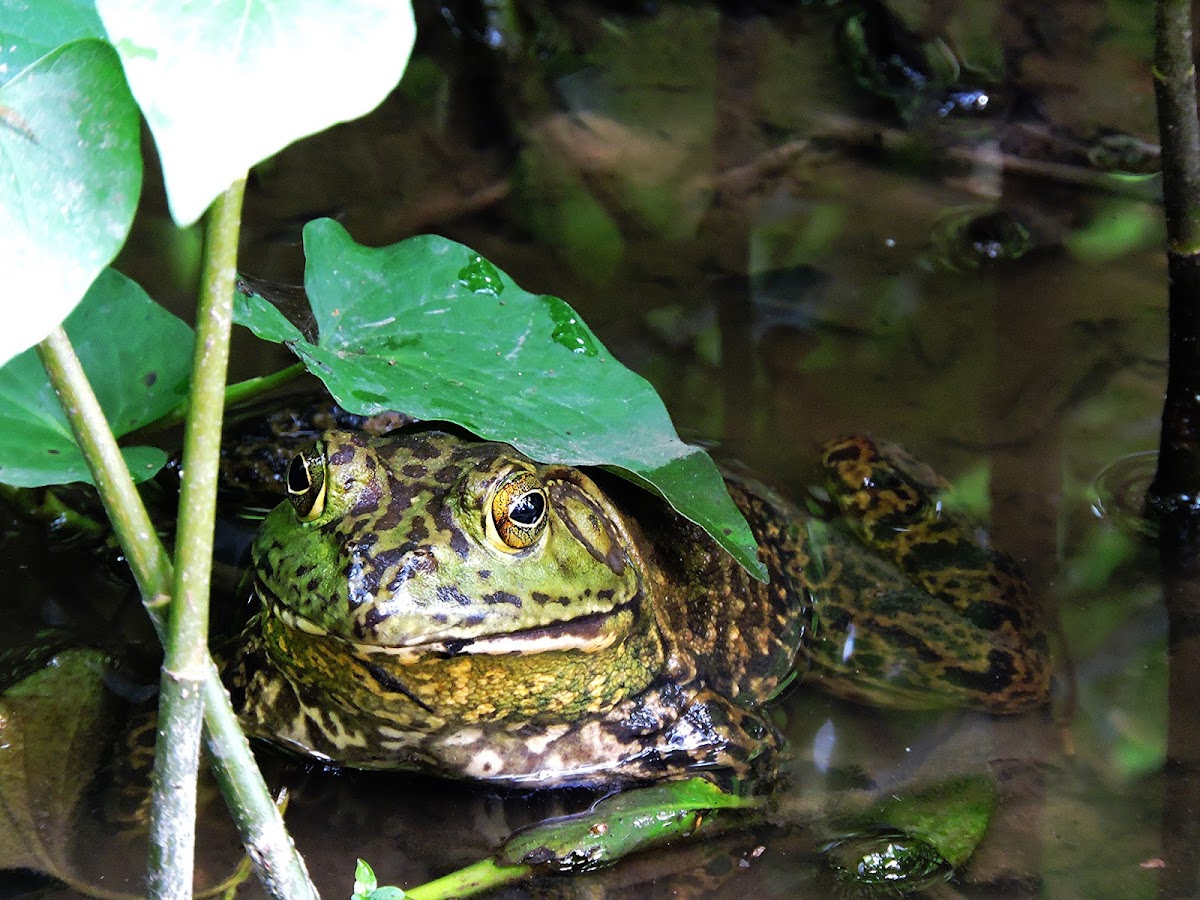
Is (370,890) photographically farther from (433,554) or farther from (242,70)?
(242,70)

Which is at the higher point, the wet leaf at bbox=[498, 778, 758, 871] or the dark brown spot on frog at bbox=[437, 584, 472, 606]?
the dark brown spot on frog at bbox=[437, 584, 472, 606]

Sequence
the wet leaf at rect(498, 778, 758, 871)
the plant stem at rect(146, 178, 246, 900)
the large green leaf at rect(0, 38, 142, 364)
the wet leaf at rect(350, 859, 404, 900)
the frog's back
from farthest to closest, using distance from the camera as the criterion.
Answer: the frog's back
the wet leaf at rect(498, 778, 758, 871)
the wet leaf at rect(350, 859, 404, 900)
the plant stem at rect(146, 178, 246, 900)
the large green leaf at rect(0, 38, 142, 364)

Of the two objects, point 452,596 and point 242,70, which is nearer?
point 242,70

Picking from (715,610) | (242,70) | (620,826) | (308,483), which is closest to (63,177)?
(242,70)

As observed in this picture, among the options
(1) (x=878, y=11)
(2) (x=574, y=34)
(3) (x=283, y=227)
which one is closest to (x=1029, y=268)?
(1) (x=878, y=11)

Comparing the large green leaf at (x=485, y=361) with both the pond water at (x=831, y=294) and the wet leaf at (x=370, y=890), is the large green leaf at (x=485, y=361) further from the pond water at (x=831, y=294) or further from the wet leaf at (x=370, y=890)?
the pond water at (x=831, y=294)

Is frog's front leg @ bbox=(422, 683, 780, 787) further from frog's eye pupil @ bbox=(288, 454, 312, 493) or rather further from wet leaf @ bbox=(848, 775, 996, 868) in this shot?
frog's eye pupil @ bbox=(288, 454, 312, 493)

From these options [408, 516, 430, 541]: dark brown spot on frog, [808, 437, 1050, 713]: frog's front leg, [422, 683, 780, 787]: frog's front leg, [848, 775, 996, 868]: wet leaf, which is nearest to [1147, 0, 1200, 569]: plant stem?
[808, 437, 1050, 713]: frog's front leg
